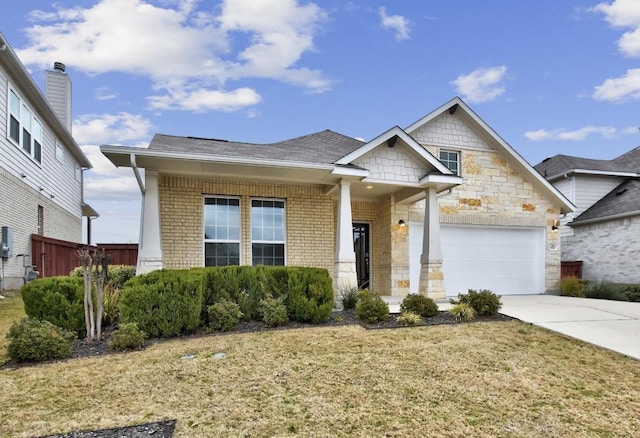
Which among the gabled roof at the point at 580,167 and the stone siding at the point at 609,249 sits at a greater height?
the gabled roof at the point at 580,167

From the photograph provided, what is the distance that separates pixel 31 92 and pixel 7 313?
8.53 m

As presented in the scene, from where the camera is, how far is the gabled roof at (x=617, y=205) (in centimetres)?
1446

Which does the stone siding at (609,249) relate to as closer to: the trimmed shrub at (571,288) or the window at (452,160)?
the trimmed shrub at (571,288)

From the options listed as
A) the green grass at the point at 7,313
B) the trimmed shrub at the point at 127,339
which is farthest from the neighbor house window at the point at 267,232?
the green grass at the point at 7,313

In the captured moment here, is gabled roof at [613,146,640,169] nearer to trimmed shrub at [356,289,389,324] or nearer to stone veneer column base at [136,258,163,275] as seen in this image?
trimmed shrub at [356,289,389,324]

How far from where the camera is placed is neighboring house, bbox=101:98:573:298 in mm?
8891

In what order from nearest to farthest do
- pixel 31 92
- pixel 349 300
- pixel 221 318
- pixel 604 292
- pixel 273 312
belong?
pixel 221 318
pixel 273 312
pixel 349 300
pixel 604 292
pixel 31 92

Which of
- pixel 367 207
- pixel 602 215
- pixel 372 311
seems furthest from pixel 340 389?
pixel 602 215

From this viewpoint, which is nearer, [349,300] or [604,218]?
[349,300]

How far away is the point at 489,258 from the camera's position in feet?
→ 42.4

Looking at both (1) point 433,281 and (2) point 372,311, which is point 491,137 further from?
(2) point 372,311

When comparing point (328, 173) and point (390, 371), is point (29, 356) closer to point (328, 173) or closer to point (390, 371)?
point (390, 371)

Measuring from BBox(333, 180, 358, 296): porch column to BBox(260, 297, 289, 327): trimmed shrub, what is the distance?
2.13m

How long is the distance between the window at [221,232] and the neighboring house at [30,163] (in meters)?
5.84
